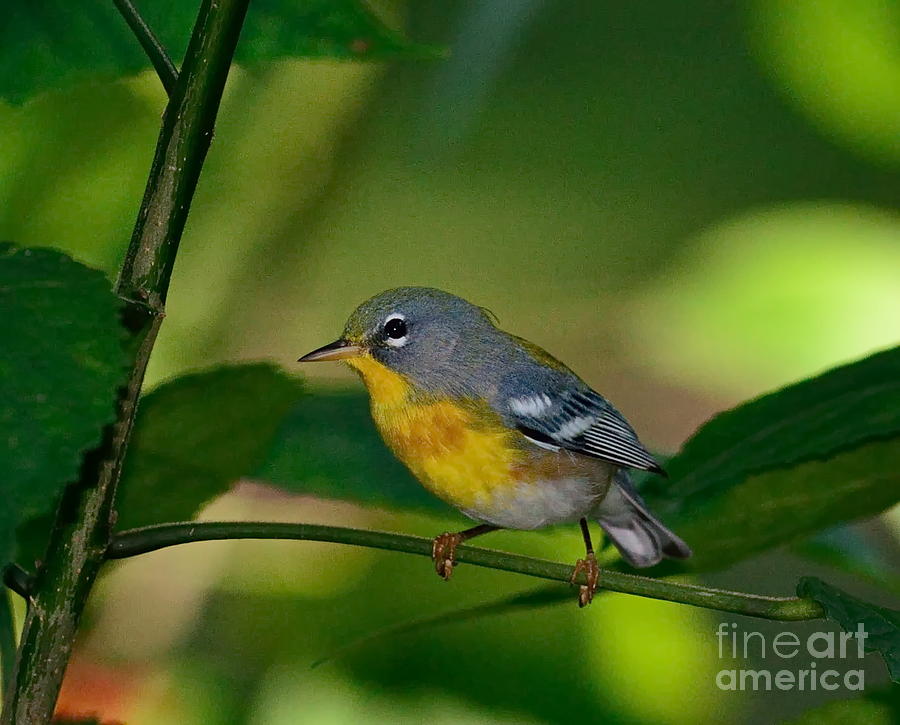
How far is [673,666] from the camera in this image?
116cm

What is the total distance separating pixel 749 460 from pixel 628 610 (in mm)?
401

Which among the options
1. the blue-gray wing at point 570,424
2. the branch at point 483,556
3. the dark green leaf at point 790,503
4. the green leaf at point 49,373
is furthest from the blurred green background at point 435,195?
the green leaf at point 49,373

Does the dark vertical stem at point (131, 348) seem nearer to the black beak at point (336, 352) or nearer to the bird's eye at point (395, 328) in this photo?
the black beak at point (336, 352)

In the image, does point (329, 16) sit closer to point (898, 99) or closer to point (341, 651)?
point (341, 651)

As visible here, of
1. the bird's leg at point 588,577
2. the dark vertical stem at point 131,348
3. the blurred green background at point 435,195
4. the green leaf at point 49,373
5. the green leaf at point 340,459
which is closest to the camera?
the green leaf at point 49,373

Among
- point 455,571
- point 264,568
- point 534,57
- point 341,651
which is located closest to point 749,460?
point 341,651

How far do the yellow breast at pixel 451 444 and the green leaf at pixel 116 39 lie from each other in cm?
51

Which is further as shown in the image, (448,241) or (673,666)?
(448,241)

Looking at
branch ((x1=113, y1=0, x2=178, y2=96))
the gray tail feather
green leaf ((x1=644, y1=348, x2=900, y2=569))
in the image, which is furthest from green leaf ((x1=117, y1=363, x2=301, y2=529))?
the gray tail feather

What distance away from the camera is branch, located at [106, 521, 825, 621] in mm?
657

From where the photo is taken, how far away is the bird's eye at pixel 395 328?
140 cm

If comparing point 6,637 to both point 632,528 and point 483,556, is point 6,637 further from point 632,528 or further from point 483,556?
point 632,528

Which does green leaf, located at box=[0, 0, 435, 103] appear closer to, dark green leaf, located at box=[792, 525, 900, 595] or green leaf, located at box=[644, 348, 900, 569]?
green leaf, located at box=[644, 348, 900, 569]

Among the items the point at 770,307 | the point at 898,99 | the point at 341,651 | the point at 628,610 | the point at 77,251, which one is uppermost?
the point at 898,99
